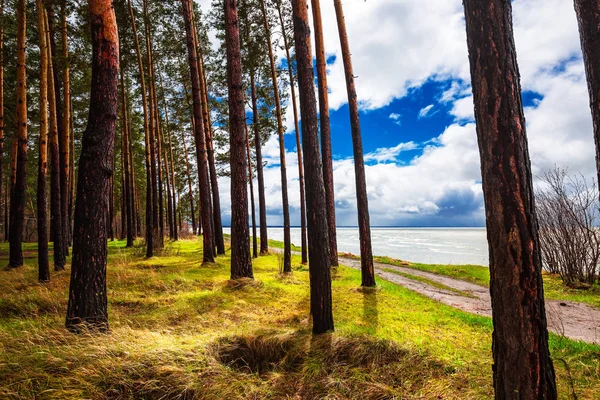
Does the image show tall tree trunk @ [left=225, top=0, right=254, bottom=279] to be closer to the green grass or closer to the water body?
the green grass

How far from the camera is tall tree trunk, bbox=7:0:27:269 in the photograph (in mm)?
8703

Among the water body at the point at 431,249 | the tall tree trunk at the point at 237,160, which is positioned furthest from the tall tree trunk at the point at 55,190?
the water body at the point at 431,249

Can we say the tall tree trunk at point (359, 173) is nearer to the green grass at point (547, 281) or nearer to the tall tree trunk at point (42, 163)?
the green grass at point (547, 281)

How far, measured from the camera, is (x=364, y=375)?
3316 millimetres

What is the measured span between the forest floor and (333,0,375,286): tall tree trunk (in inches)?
81.8

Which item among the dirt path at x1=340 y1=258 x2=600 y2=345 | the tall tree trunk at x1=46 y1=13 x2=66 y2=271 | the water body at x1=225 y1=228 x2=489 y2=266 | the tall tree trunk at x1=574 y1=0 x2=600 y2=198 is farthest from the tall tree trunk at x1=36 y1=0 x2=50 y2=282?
the water body at x1=225 y1=228 x2=489 y2=266

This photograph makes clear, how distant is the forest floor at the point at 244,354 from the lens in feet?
9.49

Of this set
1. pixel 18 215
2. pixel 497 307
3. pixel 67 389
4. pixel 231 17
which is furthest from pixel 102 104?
pixel 18 215

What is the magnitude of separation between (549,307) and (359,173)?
5.64m

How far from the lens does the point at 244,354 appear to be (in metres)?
3.90

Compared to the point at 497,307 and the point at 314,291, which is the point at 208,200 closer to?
the point at 314,291

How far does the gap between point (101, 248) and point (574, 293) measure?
49.2ft

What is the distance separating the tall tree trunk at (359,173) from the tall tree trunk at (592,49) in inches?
226

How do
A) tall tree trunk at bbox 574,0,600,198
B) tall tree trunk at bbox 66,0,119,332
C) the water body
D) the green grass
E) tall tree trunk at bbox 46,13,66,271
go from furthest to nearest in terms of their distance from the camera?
the water body → the green grass → tall tree trunk at bbox 46,13,66,271 → tall tree trunk at bbox 66,0,119,332 → tall tree trunk at bbox 574,0,600,198
